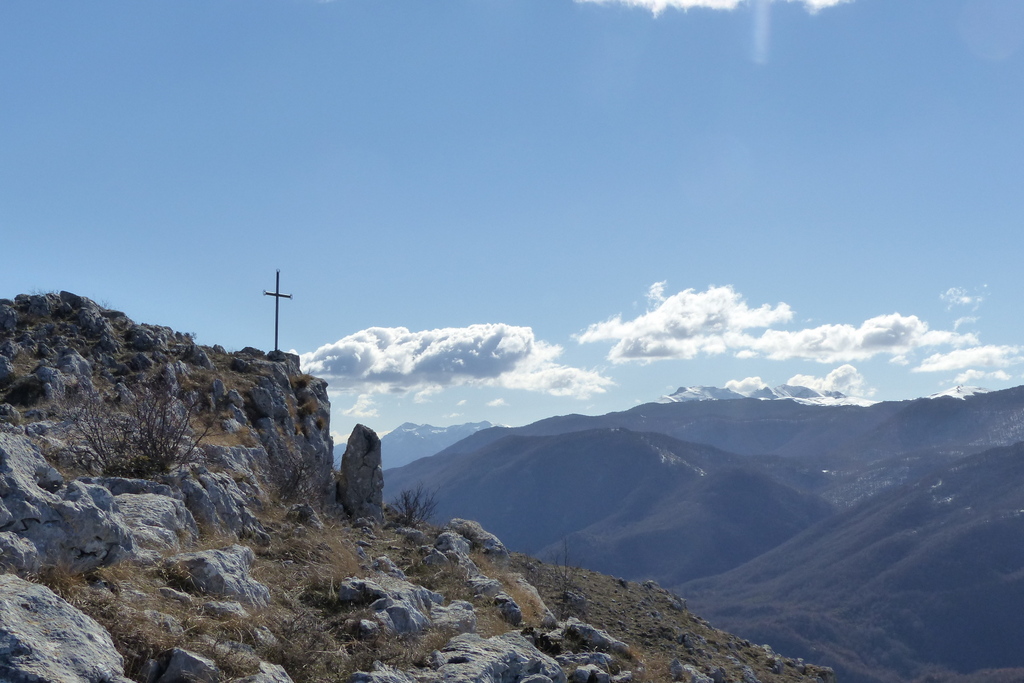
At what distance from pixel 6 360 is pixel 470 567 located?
49.7 feet

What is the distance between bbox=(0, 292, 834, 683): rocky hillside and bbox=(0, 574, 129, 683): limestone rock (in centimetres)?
2

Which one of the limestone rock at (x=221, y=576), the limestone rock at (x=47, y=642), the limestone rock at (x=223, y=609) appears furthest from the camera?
the limestone rock at (x=221, y=576)

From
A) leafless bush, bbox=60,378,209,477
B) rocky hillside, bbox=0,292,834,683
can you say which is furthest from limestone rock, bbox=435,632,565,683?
leafless bush, bbox=60,378,209,477

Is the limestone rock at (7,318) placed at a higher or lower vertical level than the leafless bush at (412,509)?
higher

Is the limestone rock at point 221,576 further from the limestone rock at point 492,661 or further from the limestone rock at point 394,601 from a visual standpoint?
the limestone rock at point 492,661

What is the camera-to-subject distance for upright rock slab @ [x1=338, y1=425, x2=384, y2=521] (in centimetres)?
2802

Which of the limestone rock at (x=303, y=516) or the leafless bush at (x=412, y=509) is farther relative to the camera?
the leafless bush at (x=412, y=509)

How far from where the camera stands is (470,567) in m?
19.0

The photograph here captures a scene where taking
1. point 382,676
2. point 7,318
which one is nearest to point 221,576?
point 382,676

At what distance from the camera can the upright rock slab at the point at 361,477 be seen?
28.0 m

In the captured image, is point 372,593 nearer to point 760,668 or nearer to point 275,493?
point 275,493

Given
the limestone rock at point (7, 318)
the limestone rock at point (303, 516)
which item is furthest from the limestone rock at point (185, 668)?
the limestone rock at point (7, 318)

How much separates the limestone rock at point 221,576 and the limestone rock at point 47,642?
2995mm

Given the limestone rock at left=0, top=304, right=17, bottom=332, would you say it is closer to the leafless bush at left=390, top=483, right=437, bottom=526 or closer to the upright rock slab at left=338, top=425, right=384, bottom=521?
the upright rock slab at left=338, top=425, right=384, bottom=521
